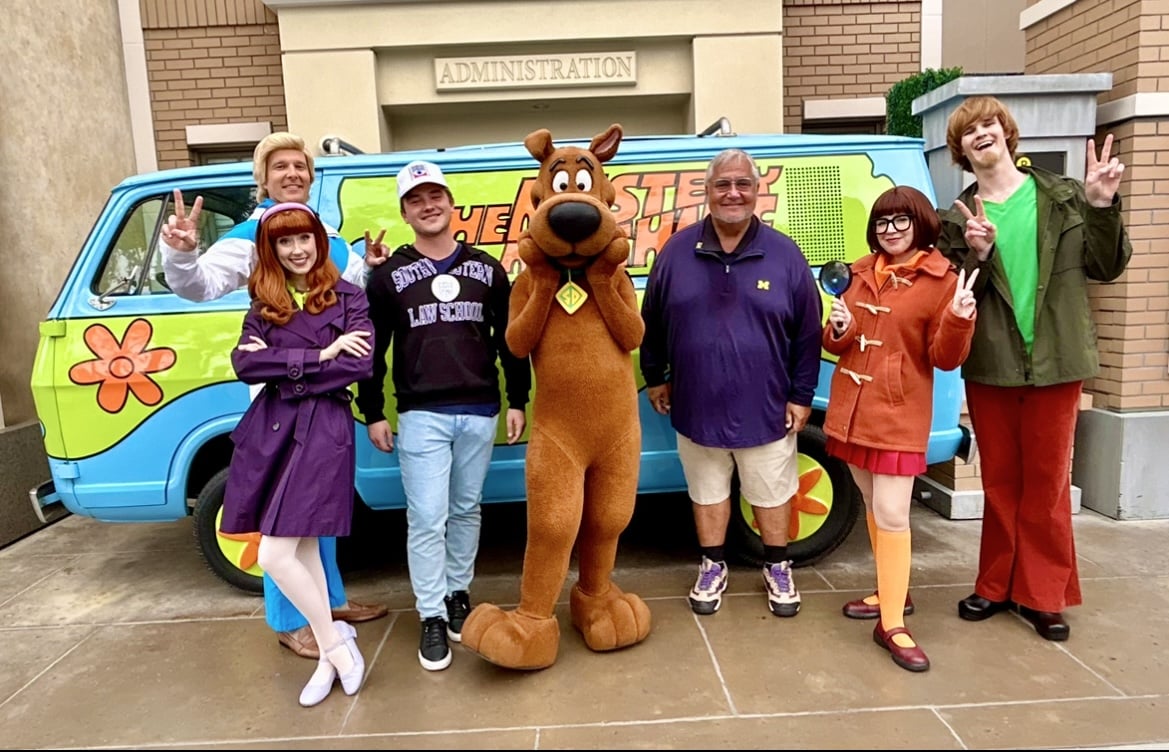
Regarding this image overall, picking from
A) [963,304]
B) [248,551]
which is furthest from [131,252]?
[963,304]

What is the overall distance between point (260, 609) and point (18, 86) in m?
4.57

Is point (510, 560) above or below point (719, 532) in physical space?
below

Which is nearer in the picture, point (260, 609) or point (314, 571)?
point (314, 571)

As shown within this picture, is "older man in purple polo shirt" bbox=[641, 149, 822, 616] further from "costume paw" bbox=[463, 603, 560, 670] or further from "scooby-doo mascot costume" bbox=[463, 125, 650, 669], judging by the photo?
"costume paw" bbox=[463, 603, 560, 670]

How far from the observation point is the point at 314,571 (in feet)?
9.83

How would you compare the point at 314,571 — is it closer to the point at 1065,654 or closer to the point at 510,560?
the point at 510,560

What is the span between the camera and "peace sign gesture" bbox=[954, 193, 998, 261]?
3033mm

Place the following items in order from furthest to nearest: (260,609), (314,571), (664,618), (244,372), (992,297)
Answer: (260,609) → (664,618) → (992,297) → (314,571) → (244,372)

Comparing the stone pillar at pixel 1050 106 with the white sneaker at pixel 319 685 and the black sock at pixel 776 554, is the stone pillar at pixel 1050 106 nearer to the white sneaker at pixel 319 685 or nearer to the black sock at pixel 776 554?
the black sock at pixel 776 554

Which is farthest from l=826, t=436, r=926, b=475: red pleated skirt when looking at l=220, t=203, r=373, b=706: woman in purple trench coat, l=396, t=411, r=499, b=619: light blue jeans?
l=220, t=203, r=373, b=706: woman in purple trench coat

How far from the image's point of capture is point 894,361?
308 cm

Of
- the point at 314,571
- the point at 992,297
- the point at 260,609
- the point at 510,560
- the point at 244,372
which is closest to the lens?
the point at 244,372

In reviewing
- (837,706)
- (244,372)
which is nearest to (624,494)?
(837,706)

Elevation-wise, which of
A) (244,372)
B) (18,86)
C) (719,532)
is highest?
(18,86)
